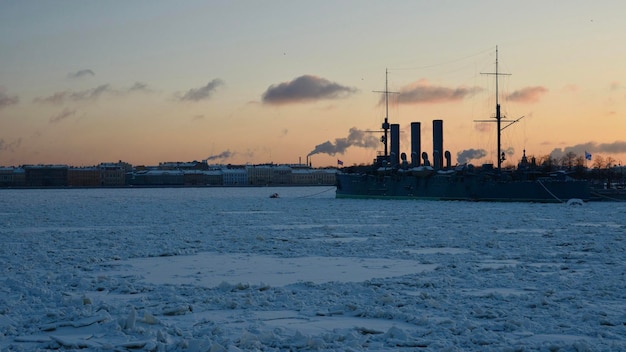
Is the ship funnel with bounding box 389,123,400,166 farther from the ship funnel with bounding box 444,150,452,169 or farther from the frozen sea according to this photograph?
the frozen sea

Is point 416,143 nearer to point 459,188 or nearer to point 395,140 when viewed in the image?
point 395,140

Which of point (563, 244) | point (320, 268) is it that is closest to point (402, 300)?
point (320, 268)

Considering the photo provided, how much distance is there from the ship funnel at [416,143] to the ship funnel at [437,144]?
2019 millimetres

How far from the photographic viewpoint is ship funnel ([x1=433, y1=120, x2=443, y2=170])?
56656 mm

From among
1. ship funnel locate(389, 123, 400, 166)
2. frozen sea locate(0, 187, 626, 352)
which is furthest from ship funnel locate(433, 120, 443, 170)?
frozen sea locate(0, 187, 626, 352)

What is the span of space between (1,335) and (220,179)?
184740 millimetres

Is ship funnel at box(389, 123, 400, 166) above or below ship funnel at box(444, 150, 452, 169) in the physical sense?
above

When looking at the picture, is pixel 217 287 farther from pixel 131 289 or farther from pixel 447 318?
pixel 447 318

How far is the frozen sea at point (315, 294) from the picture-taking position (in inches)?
274

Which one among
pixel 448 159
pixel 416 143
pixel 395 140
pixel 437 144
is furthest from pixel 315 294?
pixel 395 140

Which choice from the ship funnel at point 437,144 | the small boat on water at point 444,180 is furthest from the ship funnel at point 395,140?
the ship funnel at point 437,144

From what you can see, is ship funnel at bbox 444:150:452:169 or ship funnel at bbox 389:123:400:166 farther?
ship funnel at bbox 389:123:400:166

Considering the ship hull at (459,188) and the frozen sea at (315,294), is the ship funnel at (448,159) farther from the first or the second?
the frozen sea at (315,294)

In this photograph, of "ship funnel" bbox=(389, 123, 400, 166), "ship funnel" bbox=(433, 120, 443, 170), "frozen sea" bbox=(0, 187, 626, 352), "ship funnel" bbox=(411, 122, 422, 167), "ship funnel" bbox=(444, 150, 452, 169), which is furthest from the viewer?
"ship funnel" bbox=(389, 123, 400, 166)
